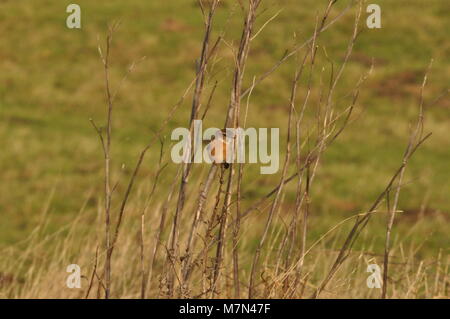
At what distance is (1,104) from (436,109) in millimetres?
7289

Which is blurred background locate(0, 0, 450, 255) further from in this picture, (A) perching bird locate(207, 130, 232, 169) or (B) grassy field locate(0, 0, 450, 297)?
(A) perching bird locate(207, 130, 232, 169)

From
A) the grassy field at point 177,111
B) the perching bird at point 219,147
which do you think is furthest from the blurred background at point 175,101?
the perching bird at point 219,147

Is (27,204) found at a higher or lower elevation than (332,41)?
lower

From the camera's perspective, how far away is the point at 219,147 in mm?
2805

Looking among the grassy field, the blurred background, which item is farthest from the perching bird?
the blurred background

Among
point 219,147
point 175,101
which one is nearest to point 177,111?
point 175,101

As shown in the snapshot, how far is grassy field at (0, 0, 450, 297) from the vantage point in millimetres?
9586

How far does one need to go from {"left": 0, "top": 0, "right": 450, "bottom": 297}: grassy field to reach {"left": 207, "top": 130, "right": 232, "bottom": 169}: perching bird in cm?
163

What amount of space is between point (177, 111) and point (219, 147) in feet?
39.9

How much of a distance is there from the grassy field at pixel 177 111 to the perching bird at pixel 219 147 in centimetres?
163

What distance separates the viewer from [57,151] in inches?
487
